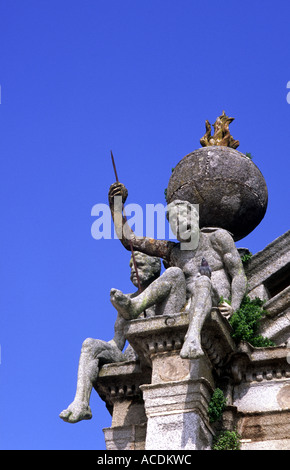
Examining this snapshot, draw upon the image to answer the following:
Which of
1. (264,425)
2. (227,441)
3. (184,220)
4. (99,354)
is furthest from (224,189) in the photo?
(227,441)

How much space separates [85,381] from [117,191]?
298 cm

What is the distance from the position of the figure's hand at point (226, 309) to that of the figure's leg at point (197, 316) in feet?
1.96

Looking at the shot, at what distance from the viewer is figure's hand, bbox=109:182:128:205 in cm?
1520

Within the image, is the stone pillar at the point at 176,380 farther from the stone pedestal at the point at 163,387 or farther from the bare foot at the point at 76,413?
the bare foot at the point at 76,413

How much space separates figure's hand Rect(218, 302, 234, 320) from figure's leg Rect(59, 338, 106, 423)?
1.62 metres

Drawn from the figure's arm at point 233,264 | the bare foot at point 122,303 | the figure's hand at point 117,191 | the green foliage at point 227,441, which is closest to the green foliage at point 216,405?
the green foliage at point 227,441

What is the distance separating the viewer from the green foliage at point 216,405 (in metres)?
12.9

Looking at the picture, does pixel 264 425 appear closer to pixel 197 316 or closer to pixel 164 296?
pixel 197 316

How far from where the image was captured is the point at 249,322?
13.8m

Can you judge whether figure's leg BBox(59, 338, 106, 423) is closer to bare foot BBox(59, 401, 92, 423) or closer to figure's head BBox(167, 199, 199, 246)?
bare foot BBox(59, 401, 92, 423)

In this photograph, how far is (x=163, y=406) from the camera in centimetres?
1271

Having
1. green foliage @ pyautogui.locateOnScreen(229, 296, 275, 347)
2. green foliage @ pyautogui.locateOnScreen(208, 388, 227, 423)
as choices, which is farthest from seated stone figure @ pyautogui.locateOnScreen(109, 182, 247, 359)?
green foliage @ pyautogui.locateOnScreen(208, 388, 227, 423)

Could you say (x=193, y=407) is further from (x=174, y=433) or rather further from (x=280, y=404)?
(x=280, y=404)
